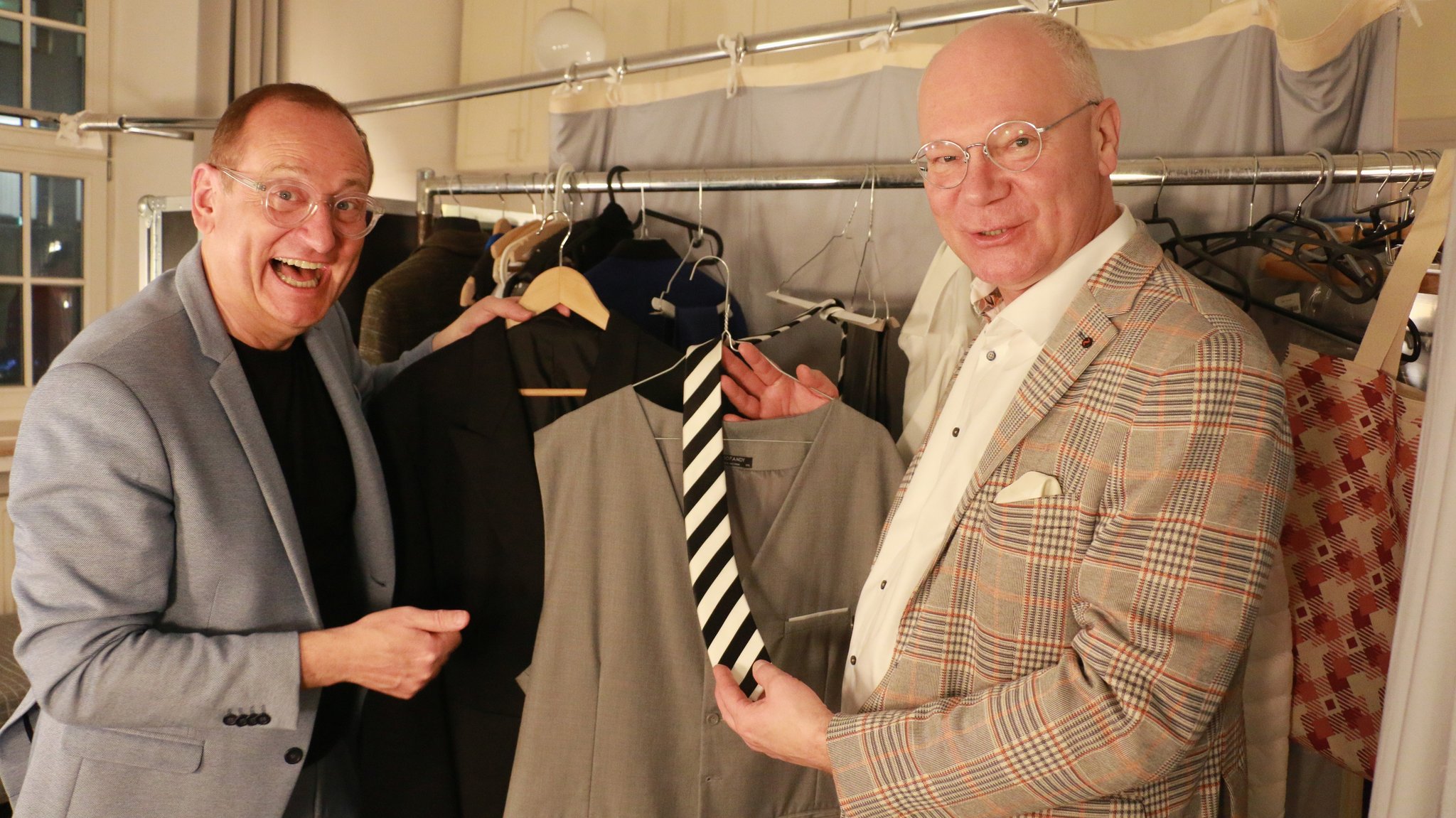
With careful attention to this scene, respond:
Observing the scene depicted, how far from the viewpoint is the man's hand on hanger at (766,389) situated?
5.15ft

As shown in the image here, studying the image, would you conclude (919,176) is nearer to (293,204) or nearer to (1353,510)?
(1353,510)

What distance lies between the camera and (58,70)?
410 centimetres

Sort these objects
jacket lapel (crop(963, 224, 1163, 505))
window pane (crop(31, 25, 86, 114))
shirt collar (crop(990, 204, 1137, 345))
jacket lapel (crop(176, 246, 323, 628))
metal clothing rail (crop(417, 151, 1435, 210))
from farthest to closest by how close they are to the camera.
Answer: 1. window pane (crop(31, 25, 86, 114))
2. metal clothing rail (crop(417, 151, 1435, 210))
3. jacket lapel (crop(176, 246, 323, 628))
4. shirt collar (crop(990, 204, 1137, 345))
5. jacket lapel (crop(963, 224, 1163, 505))

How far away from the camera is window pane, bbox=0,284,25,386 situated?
13.2ft

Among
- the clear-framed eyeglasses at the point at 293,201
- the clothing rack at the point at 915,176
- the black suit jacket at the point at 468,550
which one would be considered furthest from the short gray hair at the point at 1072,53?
the clear-framed eyeglasses at the point at 293,201

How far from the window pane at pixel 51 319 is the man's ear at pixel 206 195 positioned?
3386 mm

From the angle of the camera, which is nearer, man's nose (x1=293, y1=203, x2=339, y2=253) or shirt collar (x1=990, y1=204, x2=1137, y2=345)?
shirt collar (x1=990, y1=204, x2=1137, y2=345)

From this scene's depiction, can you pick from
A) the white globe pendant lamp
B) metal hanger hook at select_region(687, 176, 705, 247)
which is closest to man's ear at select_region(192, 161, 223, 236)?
metal hanger hook at select_region(687, 176, 705, 247)

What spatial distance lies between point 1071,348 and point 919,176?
67 cm

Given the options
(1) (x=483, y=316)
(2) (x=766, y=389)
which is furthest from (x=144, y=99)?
(2) (x=766, y=389)

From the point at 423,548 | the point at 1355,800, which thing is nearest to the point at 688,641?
the point at 423,548

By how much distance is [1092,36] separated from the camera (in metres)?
1.84

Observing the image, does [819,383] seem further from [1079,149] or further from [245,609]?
[245,609]

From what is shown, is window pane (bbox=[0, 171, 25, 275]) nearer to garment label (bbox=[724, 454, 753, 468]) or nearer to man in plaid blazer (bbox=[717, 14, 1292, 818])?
garment label (bbox=[724, 454, 753, 468])
